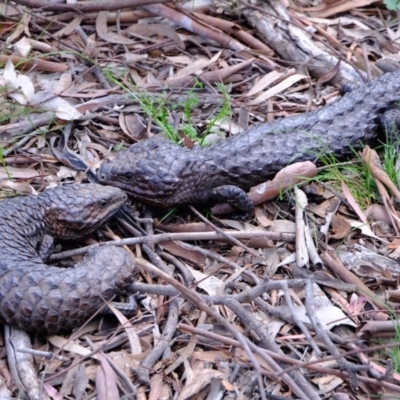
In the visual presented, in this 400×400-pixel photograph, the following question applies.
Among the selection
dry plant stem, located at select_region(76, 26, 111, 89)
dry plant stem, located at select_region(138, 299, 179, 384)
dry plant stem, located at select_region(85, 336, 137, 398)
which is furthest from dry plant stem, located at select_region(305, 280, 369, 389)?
dry plant stem, located at select_region(76, 26, 111, 89)

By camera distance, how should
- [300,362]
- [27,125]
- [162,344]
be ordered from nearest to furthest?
1. [300,362]
2. [162,344]
3. [27,125]

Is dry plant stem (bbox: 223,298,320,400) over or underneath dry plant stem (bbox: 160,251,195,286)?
over

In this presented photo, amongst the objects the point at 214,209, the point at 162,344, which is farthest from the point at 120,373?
the point at 214,209

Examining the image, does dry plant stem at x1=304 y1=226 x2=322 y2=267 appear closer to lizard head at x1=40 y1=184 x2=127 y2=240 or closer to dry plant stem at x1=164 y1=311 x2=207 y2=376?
dry plant stem at x1=164 y1=311 x2=207 y2=376

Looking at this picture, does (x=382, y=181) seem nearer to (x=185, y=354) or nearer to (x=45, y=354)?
(x=185, y=354)

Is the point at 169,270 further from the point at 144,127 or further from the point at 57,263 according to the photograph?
the point at 144,127

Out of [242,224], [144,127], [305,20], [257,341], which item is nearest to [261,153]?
[242,224]

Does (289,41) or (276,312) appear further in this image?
(289,41)

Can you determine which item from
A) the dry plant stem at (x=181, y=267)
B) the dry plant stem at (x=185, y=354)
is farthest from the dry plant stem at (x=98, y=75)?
the dry plant stem at (x=185, y=354)
